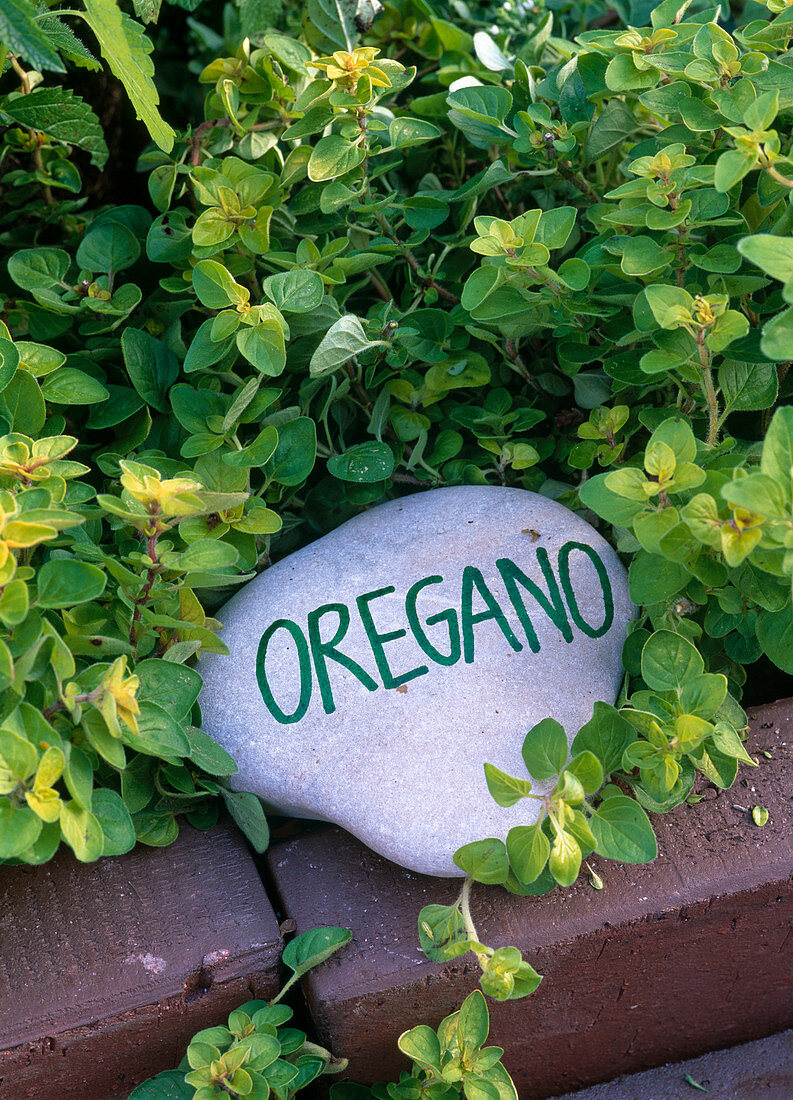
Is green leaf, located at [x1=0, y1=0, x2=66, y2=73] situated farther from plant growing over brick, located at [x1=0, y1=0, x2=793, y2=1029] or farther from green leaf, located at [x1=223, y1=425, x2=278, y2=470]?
green leaf, located at [x1=223, y1=425, x2=278, y2=470]

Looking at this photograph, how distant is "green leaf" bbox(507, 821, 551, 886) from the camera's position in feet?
3.50

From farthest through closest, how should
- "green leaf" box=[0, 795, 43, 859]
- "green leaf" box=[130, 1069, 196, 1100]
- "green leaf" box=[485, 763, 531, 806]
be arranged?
"green leaf" box=[130, 1069, 196, 1100]
"green leaf" box=[485, 763, 531, 806]
"green leaf" box=[0, 795, 43, 859]

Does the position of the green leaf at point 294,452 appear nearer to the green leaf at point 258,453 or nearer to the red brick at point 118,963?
the green leaf at point 258,453

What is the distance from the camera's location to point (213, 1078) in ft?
3.64

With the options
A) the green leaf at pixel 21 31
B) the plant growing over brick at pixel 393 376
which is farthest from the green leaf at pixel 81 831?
the green leaf at pixel 21 31

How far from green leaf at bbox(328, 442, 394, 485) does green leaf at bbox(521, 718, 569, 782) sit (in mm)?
483

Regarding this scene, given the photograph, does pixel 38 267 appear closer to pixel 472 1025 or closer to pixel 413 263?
pixel 413 263

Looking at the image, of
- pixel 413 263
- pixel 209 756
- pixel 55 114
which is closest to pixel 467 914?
pixel 209 756

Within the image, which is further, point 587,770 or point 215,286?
point 215,286

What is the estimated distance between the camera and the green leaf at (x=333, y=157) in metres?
1.38

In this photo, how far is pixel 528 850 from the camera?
3.56ft

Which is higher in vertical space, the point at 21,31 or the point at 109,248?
the point at 21,31

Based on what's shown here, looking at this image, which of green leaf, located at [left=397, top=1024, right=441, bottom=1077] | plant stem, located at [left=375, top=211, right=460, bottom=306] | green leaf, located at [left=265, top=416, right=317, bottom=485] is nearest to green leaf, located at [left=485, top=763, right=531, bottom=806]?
green leaf, located at [left=397, top=1024, right=441, bottom=1077]

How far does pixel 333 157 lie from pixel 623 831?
102cm
